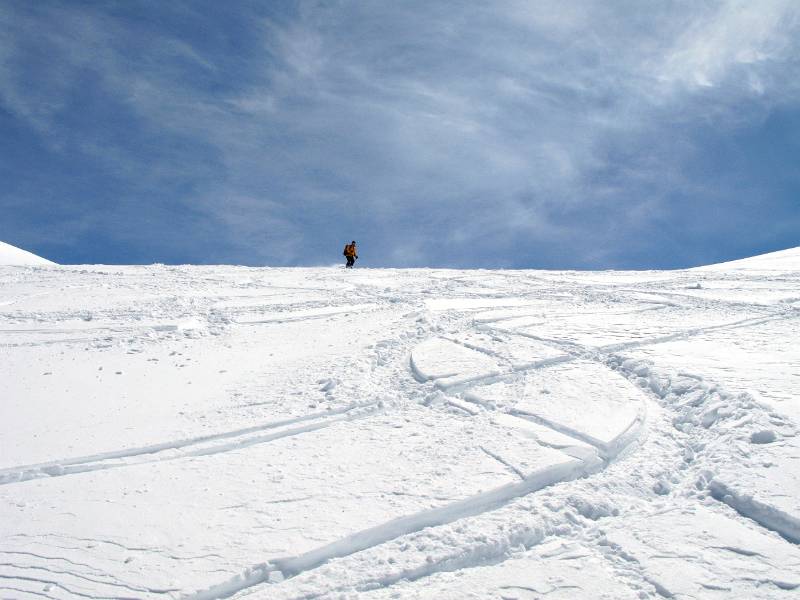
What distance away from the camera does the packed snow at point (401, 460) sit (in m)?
3.04

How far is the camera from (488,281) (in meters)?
14.2

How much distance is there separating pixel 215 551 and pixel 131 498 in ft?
2.93

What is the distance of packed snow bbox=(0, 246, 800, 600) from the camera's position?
3.04 m

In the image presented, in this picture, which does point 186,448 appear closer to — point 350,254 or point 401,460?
point 401,460

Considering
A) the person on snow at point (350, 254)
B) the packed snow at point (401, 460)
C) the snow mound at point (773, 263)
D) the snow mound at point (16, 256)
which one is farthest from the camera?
the snow mound at point (16, 256)

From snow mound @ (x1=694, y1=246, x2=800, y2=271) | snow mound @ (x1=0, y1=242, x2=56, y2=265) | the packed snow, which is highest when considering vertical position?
snow mound @ (x1=0, y1=242, x2=56, y2=265)

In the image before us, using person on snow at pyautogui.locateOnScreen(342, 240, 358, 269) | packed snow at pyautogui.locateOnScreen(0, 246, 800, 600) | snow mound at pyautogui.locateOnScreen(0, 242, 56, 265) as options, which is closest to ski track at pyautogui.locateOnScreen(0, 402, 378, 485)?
packed snow at pyautogui.locateOnScreen(0, 246, 800, 600)

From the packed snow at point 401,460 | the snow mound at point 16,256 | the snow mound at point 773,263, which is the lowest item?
the packed snow at point 401,460

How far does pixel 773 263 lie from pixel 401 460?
1731 cm

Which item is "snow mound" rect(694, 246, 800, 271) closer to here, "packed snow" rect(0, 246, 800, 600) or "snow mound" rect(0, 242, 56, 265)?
"packed snow" rect(0, 246, 800, 600)

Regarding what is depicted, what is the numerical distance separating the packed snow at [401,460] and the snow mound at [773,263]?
30.0 feet

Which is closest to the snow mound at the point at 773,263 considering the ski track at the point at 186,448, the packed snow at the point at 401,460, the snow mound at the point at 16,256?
the packed snow at the point at 401,460

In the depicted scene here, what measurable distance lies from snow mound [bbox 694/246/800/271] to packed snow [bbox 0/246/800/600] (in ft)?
30.0

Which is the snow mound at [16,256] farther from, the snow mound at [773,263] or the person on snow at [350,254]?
the snow mound at [773,263]
